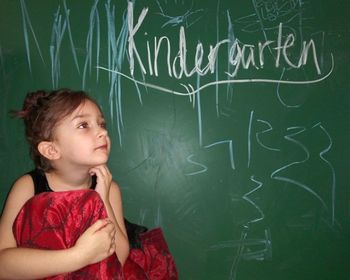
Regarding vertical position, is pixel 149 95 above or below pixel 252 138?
above

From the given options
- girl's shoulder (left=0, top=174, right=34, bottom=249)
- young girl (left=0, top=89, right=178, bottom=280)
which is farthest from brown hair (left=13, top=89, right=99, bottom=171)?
girl's shoulder (left=0, top=174, right=34, bottom=249)

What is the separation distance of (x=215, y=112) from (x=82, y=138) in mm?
535

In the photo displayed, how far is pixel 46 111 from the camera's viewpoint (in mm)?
831

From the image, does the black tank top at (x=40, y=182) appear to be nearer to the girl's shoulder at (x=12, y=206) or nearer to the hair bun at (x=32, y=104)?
the girl's shoulder at (x=12, y=206)

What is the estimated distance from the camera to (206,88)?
1117 mm

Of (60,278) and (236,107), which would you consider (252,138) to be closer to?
(236,107)

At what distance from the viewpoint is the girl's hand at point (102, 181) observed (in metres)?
0.88

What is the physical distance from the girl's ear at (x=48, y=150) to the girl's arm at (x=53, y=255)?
22 centimetres

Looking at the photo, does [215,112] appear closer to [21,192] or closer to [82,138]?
[82,138]

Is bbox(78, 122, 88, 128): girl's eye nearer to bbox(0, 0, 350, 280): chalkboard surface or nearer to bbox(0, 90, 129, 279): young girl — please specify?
bbox(0, 90, 129, 279): young girl

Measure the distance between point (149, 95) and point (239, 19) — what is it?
45cm

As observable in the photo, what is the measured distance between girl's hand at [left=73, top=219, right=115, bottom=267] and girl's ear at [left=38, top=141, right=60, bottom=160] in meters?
0.25

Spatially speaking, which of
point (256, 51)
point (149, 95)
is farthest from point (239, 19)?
point (149, 95)

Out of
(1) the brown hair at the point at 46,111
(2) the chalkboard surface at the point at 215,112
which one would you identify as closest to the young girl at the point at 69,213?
(1) the brown hair at the point at 46,111
